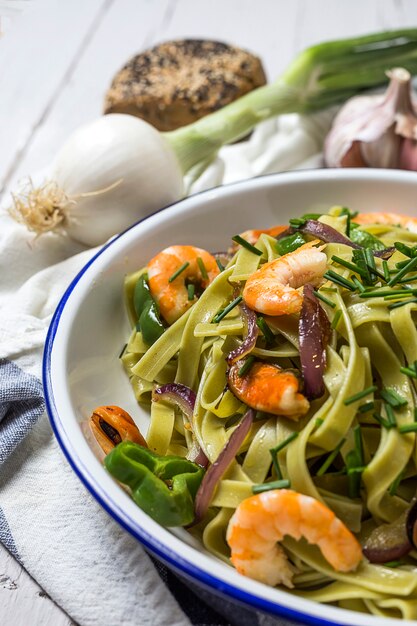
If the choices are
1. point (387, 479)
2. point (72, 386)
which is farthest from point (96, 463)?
point (387, 479)

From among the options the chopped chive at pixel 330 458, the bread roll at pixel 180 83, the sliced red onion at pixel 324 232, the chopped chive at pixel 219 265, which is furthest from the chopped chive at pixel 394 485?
the bread roll at pixel 180 83

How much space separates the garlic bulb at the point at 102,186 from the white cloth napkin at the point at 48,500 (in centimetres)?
22

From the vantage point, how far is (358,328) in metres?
3.44

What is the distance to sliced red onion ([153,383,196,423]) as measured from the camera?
11.6ft

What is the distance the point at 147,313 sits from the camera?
3.90 meters

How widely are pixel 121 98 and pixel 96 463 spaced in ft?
14.0

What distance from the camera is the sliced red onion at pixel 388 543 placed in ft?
9.27

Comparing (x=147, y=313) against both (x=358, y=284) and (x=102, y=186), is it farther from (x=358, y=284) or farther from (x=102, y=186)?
(x=102, y=186)

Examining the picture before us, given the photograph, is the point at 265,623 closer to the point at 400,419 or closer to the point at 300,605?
the point at 300,605

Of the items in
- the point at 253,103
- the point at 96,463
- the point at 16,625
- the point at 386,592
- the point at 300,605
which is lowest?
the point at 16,625

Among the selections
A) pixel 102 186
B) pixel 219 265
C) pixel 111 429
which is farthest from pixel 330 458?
pixel 102 186

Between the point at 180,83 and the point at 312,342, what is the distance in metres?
4.03

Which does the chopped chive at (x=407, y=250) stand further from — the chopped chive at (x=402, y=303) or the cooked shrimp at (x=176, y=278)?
the cooked shrimp at (x=176, y=278)

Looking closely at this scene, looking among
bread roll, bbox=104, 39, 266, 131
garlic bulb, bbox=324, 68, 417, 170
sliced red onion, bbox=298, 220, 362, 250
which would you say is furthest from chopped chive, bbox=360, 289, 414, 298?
bread roll, bbox=104, 39, 266, 131
